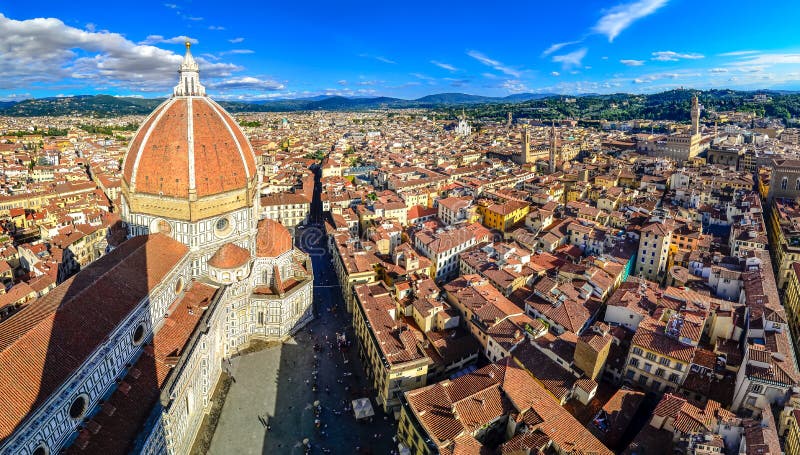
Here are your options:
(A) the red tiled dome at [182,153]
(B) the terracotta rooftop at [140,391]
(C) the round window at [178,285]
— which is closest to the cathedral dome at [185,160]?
(A) the red tiled dome at [182,153]

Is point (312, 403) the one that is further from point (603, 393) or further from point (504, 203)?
point (504, 203)

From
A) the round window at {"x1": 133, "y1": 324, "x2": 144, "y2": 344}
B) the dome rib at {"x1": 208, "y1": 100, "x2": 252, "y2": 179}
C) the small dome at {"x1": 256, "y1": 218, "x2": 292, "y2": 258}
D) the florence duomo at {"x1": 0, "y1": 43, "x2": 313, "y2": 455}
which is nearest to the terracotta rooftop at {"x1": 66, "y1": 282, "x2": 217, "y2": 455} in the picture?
the florence duomo at {"x1": 0, "y1": 43, "x2": 313, "y2": 455}

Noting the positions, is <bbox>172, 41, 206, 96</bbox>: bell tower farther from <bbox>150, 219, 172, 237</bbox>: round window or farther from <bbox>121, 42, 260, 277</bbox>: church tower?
<bbox>150, 219, 172, 237</bbox>: round window

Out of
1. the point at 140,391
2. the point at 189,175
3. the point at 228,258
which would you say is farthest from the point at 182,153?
the point at 140,391

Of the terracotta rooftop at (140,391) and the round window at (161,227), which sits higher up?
the round window at (161,227)

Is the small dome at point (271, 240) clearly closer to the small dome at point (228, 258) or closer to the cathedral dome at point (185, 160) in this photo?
the small dome at point (228, 258)

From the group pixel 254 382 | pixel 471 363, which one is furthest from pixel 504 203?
pixel 254 382
